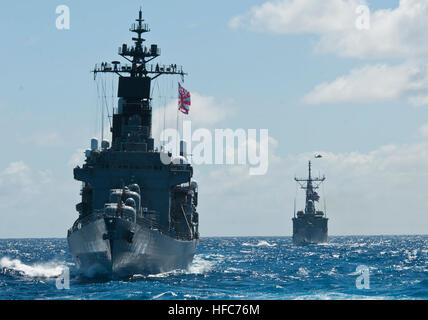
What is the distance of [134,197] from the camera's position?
35719 mm

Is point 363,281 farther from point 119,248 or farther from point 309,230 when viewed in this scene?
point 309,230

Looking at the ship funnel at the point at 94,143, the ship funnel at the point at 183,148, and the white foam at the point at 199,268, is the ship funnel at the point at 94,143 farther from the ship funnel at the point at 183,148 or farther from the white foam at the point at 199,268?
the white foam at the point at 199,268

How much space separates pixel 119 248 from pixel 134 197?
384 cm

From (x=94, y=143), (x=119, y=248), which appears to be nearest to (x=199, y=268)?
(x=94, y=143)

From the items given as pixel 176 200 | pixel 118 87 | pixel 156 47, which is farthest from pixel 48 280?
pixel 156 47

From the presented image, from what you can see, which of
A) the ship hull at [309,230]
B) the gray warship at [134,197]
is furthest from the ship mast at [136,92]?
the ship hull at [309,230]

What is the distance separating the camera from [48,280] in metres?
37.2

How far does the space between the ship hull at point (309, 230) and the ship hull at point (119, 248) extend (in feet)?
321

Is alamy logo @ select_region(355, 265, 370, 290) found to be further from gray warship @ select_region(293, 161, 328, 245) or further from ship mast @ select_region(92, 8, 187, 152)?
gray warship @ select_region(293, 161, 328, 245)

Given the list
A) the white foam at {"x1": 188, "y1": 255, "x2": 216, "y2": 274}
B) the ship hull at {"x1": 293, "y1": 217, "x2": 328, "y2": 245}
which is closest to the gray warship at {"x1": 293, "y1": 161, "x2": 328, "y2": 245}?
the ship hull at {"x1": 293, "y1": 217, "x2": 328, "y2": 245}

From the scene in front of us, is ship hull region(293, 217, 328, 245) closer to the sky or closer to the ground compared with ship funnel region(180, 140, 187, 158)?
closer to the ground

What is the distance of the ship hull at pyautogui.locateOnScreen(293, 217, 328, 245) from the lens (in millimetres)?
133375
